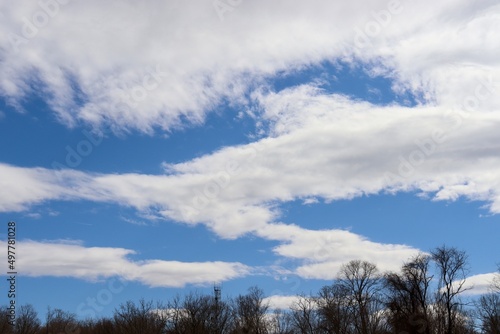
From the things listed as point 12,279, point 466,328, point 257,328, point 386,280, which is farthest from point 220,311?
point 12,279

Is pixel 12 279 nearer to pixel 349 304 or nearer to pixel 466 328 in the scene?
pixel 349 304

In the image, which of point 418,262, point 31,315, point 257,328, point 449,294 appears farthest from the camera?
point 31,315

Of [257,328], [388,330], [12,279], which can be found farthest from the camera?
[257,328]

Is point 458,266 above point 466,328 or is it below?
above

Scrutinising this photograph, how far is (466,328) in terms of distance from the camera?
289ft

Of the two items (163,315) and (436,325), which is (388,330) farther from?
(163,315)

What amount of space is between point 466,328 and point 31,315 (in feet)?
251

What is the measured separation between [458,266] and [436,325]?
9260 mm

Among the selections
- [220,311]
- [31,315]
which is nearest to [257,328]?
[220,311]

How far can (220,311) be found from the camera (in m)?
92.6

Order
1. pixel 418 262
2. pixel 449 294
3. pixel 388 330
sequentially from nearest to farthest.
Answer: pixel 449 294
pixel 418 262
pixel 388 330

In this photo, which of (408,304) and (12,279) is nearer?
(12,279)

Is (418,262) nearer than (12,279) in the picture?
No

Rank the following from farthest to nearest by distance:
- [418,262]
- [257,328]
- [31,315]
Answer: [31,315], [257,328], [418,262]
